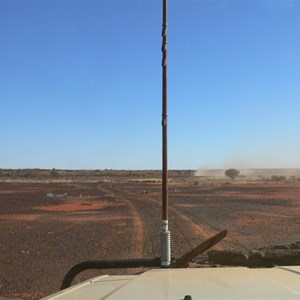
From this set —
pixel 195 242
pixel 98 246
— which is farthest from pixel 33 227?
pixel 195 242

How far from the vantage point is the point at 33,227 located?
75.8ft

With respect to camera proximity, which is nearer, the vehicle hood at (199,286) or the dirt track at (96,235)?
the vehicle hood at (199,286)

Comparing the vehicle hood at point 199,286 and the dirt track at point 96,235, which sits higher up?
the vehicle hood at point 199,286

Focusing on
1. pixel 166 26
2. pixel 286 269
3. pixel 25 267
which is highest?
pixel 166 26

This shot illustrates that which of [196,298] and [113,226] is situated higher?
[196,298]

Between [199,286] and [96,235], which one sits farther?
[96,235]

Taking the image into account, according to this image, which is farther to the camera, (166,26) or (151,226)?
(151,226)

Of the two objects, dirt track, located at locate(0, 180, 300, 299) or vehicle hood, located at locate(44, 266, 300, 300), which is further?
dirt track, located at locate(0, 180, 300, 299)

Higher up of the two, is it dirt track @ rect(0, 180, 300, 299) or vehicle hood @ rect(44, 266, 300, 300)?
vehicle hood @ rect(44, 266, 300, 300)

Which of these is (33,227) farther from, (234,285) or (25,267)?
(234,285)

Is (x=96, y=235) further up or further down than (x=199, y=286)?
further down

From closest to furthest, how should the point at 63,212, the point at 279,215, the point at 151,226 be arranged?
the point at 151,226 < the point at 279,215 < the point at 63,212

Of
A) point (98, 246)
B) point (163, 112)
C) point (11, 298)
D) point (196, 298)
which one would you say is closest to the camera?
point (196, 298)

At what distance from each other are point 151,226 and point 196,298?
64.5ft
